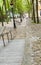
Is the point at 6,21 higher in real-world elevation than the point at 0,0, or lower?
lower

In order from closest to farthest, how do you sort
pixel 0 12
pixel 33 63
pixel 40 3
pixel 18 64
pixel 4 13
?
pixel 33 63
pixel 18 64
pixel 0 12
pixel 4 13
pixel 40 3

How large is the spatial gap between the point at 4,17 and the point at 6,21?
3.85m

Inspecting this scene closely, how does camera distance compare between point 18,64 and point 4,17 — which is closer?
point 18,64

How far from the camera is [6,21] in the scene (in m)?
44.7

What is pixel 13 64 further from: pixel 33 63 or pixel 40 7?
pixel 40 7

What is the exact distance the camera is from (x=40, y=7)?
81.9m

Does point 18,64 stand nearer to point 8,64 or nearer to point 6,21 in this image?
point 8,64

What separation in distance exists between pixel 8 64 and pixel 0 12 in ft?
110

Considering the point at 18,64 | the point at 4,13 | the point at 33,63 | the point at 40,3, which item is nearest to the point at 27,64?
the point at 33,63

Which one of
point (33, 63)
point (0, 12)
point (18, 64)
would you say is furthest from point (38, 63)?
point (0, 12)

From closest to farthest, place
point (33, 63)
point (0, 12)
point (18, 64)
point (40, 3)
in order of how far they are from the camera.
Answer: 1. point (33, 63)
2. point (18, 64)
3. point (0, 12)
4. point (40, 3)

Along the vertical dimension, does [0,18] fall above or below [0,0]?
below

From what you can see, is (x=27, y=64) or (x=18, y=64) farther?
(x=18, y=64)

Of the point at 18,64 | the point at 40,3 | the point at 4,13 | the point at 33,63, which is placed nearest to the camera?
the point at 33,63
